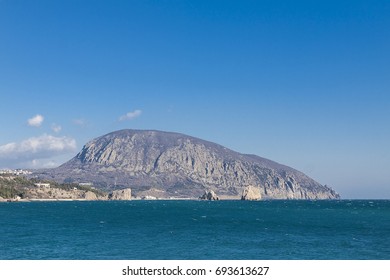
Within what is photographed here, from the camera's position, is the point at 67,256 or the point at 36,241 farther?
the point at 36,241

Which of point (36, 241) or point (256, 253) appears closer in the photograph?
point (256, 253)

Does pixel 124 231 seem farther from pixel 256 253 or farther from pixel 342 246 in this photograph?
pixel 342 246

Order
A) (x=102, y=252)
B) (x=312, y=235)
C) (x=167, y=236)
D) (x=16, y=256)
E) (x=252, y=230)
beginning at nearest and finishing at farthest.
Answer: (x=16, y=256)
(x=102, y=252)
(x=167, y=236)
(x=312, y=235)
(x=252, y=230)

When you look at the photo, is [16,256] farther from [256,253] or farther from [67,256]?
[256,253]
